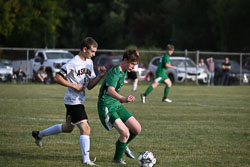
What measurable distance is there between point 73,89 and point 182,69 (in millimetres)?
22146

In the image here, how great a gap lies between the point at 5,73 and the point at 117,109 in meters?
21.4

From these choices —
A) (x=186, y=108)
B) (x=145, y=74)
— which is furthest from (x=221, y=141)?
(x=145, y=74)

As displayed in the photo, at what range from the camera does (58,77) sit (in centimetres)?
A: 633

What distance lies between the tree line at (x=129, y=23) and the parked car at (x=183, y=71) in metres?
14.5

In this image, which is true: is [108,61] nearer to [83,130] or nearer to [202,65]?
[202,65]

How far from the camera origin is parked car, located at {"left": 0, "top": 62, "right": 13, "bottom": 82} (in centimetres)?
2658

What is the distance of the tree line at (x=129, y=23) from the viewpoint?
39344 mm

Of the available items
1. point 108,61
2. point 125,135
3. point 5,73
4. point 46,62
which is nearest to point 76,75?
point 125,135

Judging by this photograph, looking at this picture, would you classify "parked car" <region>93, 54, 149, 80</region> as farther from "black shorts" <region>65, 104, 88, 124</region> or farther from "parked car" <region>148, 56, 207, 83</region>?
"black shorts" <region>65, 104, 88, 124</region>

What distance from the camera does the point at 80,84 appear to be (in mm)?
6395

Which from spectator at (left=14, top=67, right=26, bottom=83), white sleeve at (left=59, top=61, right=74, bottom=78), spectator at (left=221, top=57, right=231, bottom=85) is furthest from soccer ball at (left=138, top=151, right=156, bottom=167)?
spectator at (left=221, top=57, right=231, bottom=85)

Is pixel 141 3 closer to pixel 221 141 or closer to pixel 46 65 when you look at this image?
pixel 46 65

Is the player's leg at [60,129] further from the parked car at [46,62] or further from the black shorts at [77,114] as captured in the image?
the parked car at [46,62]

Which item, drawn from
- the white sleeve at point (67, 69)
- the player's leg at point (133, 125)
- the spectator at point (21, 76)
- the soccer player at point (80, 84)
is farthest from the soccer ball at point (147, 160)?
the spectator at point (21, 76)
